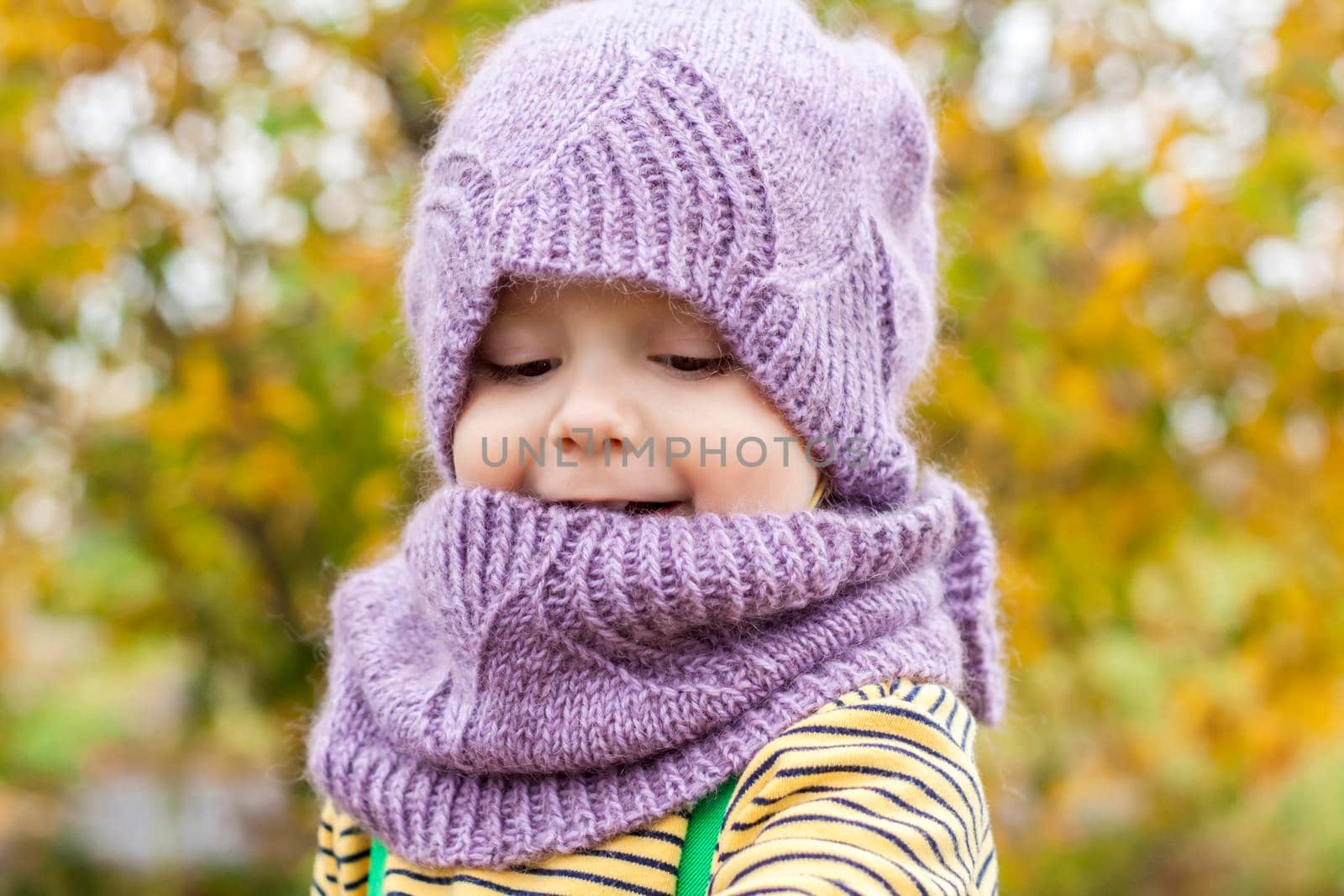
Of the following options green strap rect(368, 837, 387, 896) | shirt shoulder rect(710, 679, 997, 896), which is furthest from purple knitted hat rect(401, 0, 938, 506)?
green strap rect(368, 837, 387, 896)

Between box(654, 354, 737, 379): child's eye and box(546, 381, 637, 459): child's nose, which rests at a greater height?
box(654, 354, 737, 379): child's eye

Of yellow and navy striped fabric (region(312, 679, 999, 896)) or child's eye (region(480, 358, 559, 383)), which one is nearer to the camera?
yellow and navy striped fabric (region(312, 679, 999, 896))

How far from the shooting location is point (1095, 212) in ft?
9.09

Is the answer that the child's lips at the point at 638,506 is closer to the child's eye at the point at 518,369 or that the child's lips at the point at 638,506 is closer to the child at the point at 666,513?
the child at the point at 666,513

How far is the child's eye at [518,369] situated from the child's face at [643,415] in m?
0.02

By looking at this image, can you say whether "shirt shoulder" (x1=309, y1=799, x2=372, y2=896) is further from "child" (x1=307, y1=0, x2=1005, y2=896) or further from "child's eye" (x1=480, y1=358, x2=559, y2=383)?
"child's eye" (x1=480, y1=358, x2=559, y2=383)

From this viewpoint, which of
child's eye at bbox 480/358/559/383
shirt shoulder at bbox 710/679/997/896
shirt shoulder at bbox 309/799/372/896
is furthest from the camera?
shirt shoulder at bbox 309/799/372/896

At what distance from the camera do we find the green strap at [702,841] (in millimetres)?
1146

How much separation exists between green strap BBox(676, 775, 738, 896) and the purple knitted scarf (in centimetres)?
2

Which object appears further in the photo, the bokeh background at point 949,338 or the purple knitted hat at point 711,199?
the bokeh background at point 949,338

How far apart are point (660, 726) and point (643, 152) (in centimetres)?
53

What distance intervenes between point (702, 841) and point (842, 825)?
0.53 ft

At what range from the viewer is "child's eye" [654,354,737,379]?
1.23 m

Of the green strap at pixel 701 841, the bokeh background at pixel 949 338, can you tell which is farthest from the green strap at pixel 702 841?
the bokeh background at pixel 949 338
